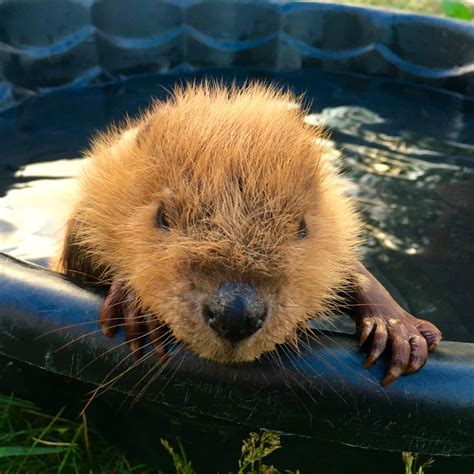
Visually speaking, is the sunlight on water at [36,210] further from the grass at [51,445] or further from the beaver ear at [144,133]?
the beaver ear at [144,133]

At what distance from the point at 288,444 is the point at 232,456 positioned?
0.74 ft

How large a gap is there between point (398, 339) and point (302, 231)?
0.39 meters

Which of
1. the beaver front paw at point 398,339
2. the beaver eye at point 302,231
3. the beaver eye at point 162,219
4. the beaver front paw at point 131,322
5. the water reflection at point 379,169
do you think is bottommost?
the water reflection at point 379,169

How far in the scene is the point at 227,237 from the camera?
1.67 m

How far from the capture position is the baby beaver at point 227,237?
63.7 inches

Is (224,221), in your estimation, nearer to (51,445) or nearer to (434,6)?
(51,445)

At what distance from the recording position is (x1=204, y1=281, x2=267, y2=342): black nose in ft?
5.02

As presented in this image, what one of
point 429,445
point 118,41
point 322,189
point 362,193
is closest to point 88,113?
point 118,41

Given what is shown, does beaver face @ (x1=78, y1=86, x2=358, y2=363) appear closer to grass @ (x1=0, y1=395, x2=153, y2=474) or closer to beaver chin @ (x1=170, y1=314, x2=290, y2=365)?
beaver chin @ (x1=170, y1=314, x2=290, y2=365)

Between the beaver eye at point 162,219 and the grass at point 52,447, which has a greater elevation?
the beaver eye at point 162,219

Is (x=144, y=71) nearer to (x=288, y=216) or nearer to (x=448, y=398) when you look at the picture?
(x=288, y=216)

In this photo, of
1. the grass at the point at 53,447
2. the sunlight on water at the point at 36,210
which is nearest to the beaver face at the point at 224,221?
the grass at the point at 53,447

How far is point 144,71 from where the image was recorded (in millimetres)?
5070

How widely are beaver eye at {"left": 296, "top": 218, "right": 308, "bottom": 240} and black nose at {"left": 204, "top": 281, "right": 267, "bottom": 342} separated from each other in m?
0.37
